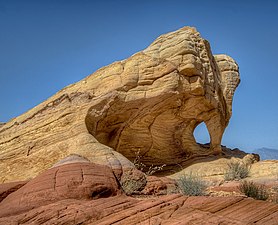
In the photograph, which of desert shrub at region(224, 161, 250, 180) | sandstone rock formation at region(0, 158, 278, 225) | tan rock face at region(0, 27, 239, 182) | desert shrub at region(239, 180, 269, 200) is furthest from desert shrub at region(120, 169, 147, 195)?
desert shrub at region(224, 161, 250, 180)

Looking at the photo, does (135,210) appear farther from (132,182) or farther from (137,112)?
(137,112)

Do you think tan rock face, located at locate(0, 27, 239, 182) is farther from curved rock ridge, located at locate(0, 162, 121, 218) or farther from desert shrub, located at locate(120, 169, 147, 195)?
curved rock ridge, located at locate(0, 162, 121, 218)

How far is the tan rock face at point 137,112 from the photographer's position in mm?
14828

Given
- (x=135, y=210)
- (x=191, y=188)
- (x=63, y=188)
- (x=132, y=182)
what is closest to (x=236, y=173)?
(x=191, y=188)

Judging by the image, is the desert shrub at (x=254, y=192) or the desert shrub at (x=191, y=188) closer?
the desert shrub at (x=254, y=192)

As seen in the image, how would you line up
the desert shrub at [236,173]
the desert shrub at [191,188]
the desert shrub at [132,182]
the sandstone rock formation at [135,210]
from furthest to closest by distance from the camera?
the desert shrub at [236,173] < the desert shrub at [132,182] < the desert shrub at [191,188] < the sandstone rock formation at [135,210]

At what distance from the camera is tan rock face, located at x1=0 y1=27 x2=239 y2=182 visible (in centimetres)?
1483

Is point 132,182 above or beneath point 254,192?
above

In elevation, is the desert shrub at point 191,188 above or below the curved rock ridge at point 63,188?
below

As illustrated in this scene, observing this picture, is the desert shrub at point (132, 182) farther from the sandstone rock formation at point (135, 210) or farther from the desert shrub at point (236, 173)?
the desert shrub at point (236, 173)

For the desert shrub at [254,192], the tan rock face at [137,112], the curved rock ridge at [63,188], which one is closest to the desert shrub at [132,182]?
the curved rock ridge at [63,188]

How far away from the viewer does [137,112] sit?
16.3m

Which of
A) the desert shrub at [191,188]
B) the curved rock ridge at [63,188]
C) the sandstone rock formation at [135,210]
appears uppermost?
the curved rock ridge at [63,188]

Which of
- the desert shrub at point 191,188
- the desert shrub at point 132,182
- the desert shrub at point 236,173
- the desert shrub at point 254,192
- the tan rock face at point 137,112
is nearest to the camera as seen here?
the desert shrub at point 254,192
